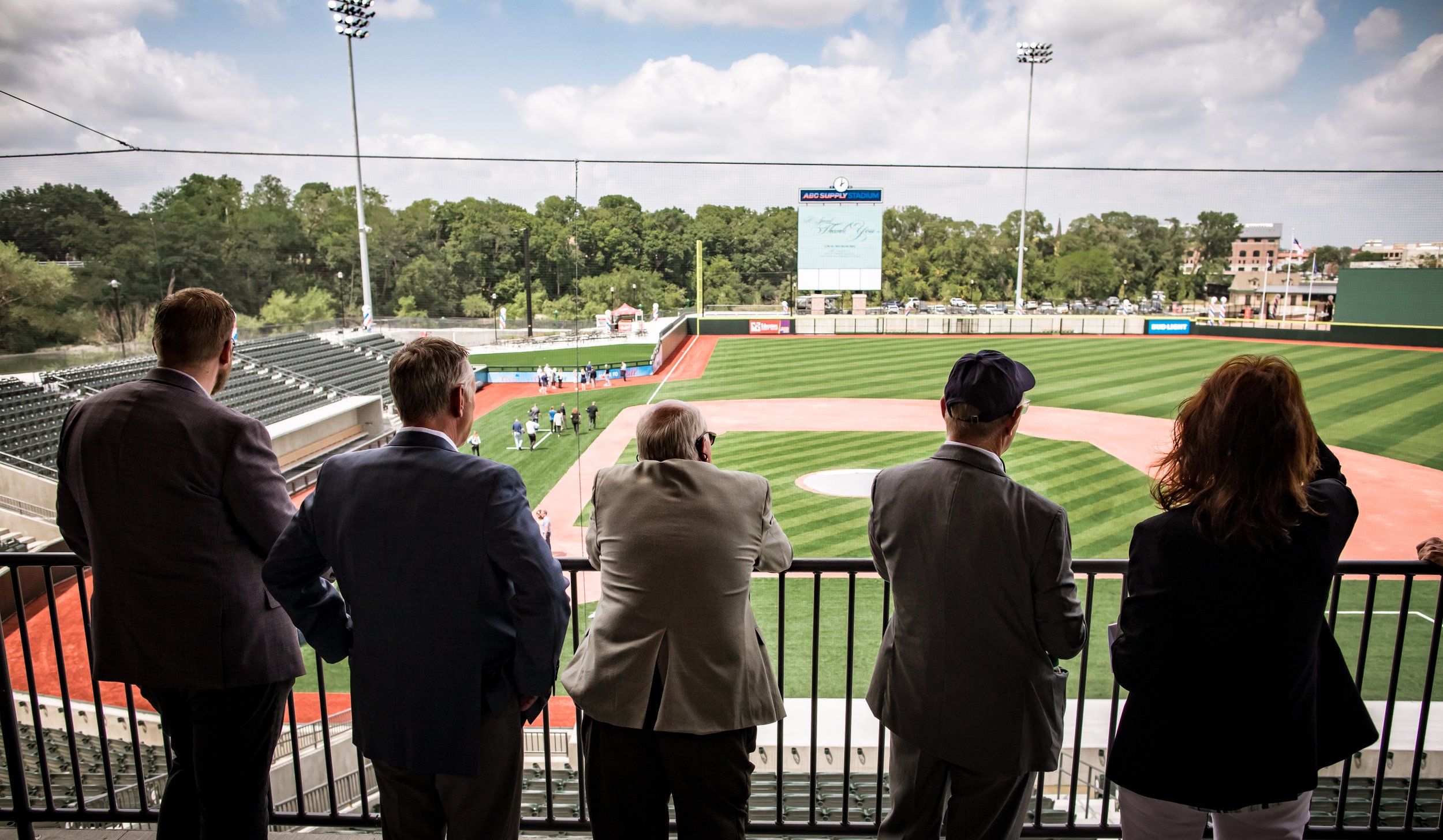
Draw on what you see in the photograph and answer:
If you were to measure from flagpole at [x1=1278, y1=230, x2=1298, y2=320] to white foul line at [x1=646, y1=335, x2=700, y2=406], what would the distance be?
1263 centimetres

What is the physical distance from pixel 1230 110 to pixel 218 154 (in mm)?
22795

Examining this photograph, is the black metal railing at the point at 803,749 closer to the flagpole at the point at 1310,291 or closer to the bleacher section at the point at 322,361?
the bleacher section at the point at 322,361

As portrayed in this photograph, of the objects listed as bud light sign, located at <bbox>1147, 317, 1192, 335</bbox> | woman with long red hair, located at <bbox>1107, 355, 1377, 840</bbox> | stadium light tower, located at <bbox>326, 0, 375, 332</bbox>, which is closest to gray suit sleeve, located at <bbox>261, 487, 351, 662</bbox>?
woman with long red hair, located at <bbox>1107, 355, 1377, 840</bbox>

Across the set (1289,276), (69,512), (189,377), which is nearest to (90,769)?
(69,512)

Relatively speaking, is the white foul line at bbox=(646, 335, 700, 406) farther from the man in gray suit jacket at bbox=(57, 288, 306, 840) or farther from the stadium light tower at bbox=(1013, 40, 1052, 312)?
the man in gray suit jacket at bbox=(57, 288, 306, 840)

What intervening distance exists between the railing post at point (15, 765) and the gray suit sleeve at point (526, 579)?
183cm

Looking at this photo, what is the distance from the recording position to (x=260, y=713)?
68.0 inches

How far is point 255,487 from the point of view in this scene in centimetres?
164

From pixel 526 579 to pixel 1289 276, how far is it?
22.8m

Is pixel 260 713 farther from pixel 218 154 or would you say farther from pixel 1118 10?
pixel 1118 10

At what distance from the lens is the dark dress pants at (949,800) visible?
1.59m

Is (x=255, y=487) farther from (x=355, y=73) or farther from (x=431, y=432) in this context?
(x=355, y=73)

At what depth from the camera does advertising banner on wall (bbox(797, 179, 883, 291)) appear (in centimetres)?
1964

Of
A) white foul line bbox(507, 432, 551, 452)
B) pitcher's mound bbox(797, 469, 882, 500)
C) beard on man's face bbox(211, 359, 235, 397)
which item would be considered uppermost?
beard on man's face bbox(211, 359, 235, 397)
